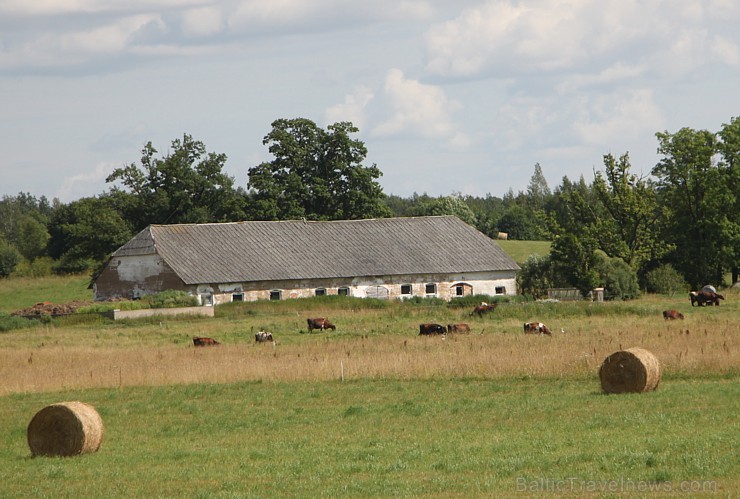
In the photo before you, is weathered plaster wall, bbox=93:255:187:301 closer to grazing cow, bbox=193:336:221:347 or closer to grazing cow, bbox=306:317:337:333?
grazing cow, bbox=306:317:337:333

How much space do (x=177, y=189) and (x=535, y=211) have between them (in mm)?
27284

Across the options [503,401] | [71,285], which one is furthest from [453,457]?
[71,285]

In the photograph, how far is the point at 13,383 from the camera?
2511cm

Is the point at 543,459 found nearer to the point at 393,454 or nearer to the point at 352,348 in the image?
the point at 393,454

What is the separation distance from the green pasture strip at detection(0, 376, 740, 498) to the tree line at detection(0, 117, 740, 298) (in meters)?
38.0

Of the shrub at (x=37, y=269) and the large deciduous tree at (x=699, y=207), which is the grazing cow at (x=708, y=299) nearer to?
the large deciduous tree at (x=699, y=207)

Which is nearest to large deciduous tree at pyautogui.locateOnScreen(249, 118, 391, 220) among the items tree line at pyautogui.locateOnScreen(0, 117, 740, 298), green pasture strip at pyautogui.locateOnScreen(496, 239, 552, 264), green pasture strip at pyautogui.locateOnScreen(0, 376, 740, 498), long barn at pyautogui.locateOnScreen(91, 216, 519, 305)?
tree line at pyautogui.locateOnScreen(0, 117, 740, 298)

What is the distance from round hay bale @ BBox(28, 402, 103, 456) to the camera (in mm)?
15516

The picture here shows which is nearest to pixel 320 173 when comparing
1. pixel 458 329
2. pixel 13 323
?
pixel 13 323

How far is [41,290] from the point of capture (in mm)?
73688

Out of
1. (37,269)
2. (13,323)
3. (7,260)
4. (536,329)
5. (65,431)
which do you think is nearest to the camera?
(65,431)

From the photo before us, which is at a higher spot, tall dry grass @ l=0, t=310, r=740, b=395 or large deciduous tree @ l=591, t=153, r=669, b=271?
large deciduous tree @ l=591, t=153, r=669, b=271

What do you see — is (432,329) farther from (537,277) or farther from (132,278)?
(537,277)

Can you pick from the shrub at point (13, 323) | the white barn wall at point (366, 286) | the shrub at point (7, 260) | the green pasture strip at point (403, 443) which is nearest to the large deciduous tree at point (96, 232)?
the shrub at point (7, 260)
